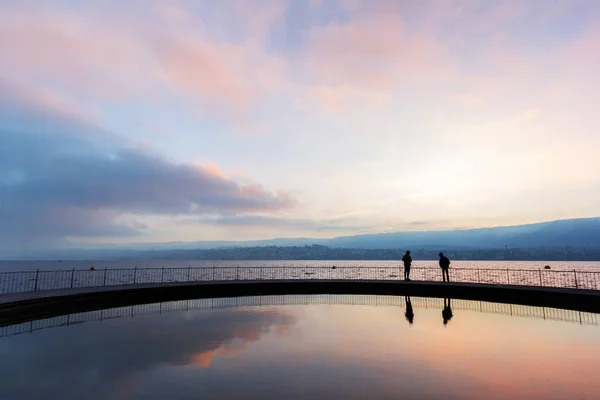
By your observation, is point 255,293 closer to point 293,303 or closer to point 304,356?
point 293,303

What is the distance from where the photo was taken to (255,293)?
23.2 metres

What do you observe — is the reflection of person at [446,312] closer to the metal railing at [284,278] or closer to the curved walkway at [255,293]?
the curved walkway at [255,293]

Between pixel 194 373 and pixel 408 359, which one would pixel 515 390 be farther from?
pixel 194 373

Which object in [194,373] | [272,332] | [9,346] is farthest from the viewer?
[272,332]

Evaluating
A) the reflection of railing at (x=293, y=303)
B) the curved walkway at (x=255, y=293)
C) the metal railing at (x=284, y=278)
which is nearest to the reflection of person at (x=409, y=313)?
the reflection of railing at (x=293, y=303)

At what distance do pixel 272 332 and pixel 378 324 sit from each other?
4312 mm

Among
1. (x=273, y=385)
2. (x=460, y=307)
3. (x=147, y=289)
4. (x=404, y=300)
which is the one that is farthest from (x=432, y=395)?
(x=147, y=289)

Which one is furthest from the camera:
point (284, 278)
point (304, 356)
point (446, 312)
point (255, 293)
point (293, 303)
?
point (284, 278)

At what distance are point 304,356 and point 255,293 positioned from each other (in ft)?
47.6

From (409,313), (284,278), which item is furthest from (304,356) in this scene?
(284,278)

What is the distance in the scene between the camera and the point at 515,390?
695cm

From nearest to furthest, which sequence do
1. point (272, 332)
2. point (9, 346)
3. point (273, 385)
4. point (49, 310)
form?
point (273, 385) → point (9, 346) → point (272, 332) → point (49, 310)

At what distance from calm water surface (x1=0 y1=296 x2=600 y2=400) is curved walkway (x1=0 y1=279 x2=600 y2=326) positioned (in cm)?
188

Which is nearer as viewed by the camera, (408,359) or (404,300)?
(408,359)
